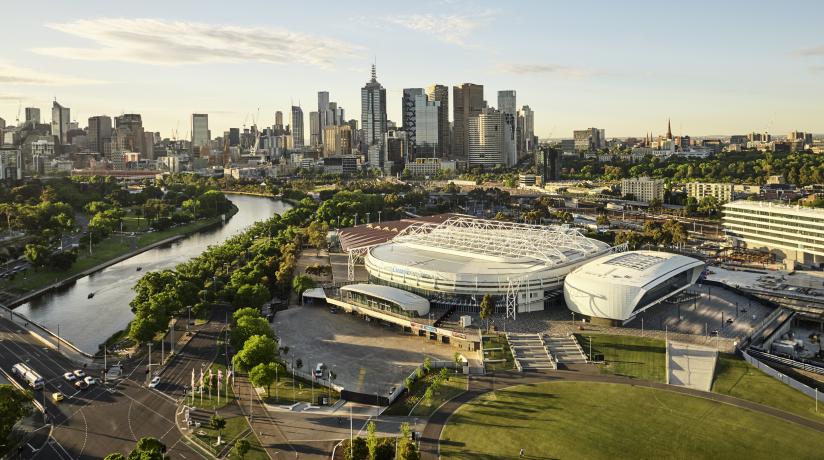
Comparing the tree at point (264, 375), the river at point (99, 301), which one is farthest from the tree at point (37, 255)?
the tree at point (264, 375)

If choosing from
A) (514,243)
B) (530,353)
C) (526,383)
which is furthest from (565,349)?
(514,243)

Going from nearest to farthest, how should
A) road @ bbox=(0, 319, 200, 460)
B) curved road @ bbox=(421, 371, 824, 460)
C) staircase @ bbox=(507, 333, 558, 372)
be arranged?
1. road @ bbox=(0, 319, 200, 460)
2. curved road @ bbox=(421, 371, 824, 460)
3. staircase @ bbox=(507, 333, 558, 372)

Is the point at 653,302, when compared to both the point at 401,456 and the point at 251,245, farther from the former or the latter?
the point at 251,245

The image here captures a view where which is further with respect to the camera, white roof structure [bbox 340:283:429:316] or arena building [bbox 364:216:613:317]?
arena building [bbox 364:216:613:317]

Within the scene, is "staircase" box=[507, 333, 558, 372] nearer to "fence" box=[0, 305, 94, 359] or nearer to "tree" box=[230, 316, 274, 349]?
"tree" box=[230, 316, 274, 349]

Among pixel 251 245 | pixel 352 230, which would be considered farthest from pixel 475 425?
pixel 251 245

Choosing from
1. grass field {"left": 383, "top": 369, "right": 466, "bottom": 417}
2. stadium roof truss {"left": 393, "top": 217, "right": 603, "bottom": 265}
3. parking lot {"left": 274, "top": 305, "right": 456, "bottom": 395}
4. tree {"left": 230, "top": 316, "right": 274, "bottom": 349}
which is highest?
stadium roof truss {"left": 393, "top": 217, "right": 603, "bottom": 265}

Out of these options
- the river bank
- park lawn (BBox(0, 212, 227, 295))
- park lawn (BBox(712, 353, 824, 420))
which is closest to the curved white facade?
park lawn (BBox(712, 353, 824, 420))
